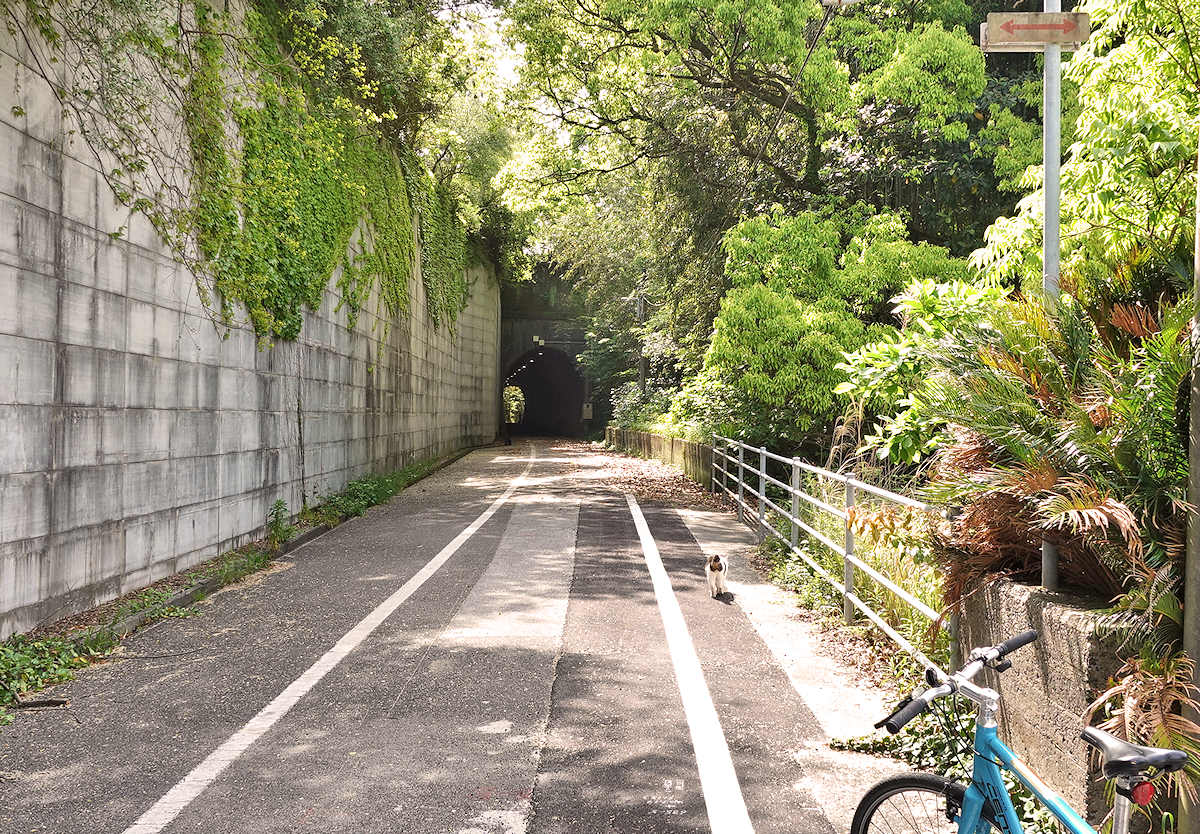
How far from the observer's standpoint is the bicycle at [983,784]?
2148mm

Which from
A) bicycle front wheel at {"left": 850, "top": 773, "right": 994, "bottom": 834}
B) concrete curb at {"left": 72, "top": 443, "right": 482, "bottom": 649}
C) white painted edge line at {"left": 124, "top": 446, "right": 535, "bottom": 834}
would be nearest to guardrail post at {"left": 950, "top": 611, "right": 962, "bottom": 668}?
bicycle front wheel at {"left": 850, "top": 773, "right": 994, "bottom": 834}

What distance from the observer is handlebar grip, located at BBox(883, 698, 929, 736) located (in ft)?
7.76

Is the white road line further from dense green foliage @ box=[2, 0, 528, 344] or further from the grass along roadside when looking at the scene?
dense green foliage @ box=[2, 0, 528, 344]

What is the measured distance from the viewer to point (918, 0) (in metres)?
15.7

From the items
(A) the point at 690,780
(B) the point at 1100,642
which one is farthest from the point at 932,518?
(A) the point at 690,780

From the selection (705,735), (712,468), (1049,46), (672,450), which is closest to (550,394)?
(672,450)

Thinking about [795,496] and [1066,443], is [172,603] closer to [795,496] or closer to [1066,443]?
[795,496]

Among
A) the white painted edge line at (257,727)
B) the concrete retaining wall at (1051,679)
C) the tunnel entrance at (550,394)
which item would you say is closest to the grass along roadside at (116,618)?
the white painted edge line at (257,727)

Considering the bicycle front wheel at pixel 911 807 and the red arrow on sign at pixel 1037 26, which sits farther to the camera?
the red arrow on sign at pixel 1037 26

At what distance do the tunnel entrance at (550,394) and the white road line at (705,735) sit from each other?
45923 millimetres

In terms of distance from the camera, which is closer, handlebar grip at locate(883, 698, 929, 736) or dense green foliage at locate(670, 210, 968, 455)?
handlebar grip at locate(883, 698, 929, 736)

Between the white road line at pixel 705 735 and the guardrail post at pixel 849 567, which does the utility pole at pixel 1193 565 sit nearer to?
the white road line at pixel 705 735

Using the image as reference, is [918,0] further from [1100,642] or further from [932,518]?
[1100,642]

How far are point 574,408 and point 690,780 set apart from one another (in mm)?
56713
